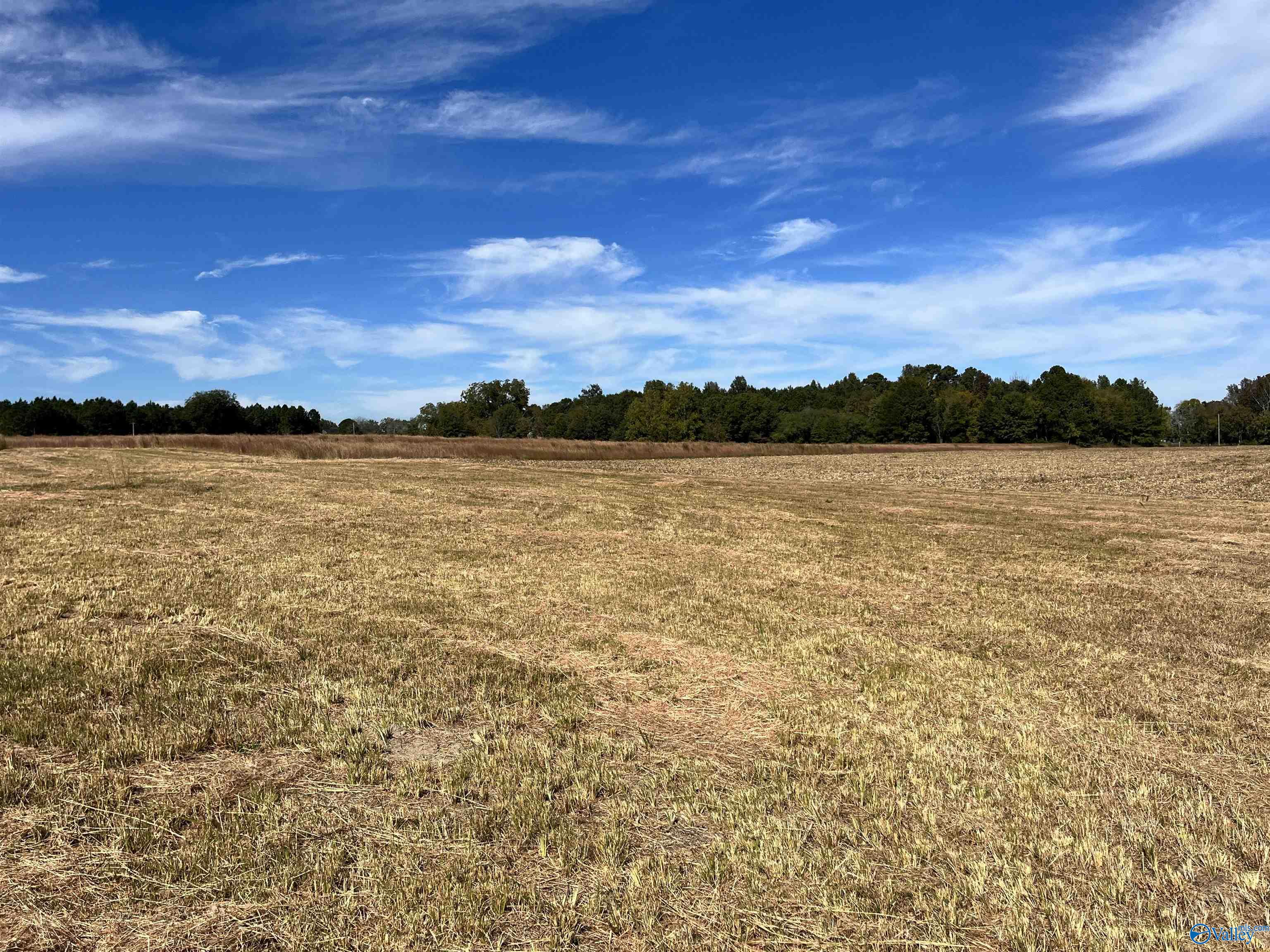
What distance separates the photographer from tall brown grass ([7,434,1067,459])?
45250 mm

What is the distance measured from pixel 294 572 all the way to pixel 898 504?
18433mm

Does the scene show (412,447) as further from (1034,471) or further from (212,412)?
(212,412)

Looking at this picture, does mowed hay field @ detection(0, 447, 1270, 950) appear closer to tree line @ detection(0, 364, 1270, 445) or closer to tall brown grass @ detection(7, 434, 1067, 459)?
tall brown grass @ detection(7, 434, 1067, 459)

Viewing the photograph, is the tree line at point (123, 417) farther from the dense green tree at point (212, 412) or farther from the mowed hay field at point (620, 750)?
the mowed hay field at point (620, 750)

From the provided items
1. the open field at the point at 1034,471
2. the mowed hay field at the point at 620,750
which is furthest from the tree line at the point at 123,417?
the mowed hay field at the point at 620,750

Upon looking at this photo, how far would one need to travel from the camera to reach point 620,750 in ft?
16.8

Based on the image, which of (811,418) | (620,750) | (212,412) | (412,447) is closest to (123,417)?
(212,412)

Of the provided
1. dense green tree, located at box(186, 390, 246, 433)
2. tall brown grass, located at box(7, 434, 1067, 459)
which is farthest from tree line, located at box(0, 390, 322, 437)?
tall brown grass, located at box(7, 434, 1067, 459)

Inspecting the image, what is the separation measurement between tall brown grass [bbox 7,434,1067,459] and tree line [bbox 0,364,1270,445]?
55.6m

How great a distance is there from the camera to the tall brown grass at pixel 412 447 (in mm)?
45250

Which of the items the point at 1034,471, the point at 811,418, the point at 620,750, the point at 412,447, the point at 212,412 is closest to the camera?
the point at 620,750

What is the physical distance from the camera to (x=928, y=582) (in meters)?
10.9

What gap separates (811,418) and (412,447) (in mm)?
101978

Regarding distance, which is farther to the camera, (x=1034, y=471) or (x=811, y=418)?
(x=811, y=418)
